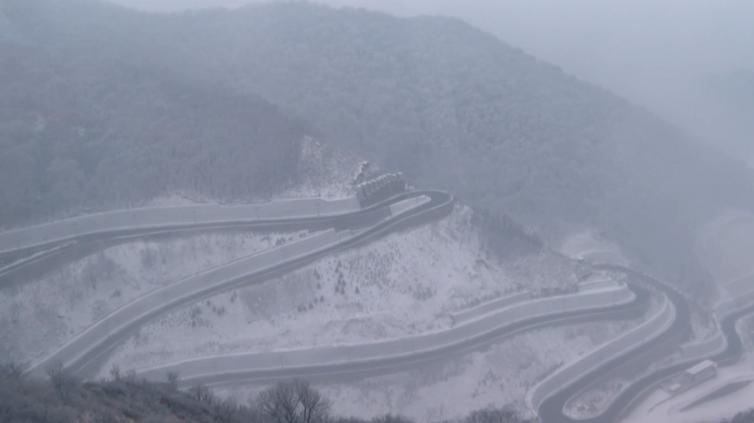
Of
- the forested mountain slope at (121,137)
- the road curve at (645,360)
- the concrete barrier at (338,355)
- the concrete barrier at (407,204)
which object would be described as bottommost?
the road curve at (645,360)

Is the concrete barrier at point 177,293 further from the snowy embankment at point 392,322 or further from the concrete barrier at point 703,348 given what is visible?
the concrete barrier at point 703,348

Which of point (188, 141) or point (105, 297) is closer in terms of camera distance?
point (105, 297)

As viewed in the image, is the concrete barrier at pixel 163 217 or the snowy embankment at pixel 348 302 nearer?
the snowy embankment at pixel 348 302

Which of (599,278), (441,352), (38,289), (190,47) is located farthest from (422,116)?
(38,289)

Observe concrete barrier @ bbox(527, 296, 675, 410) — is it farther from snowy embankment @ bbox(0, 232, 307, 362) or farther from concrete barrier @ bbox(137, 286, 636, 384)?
snowy embankment @ bbox(0, 232, 307, 362)

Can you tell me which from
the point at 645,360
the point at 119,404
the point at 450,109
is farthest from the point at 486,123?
the point at 119,404

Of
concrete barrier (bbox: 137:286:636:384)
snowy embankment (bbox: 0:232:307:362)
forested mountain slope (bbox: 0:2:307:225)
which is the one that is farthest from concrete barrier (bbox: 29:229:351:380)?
forested mountain slope (bbox: 0:2:307:225)

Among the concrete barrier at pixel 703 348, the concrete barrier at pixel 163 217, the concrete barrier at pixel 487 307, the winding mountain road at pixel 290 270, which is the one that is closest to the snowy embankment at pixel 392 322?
the concrete barrier at pixel 487 307

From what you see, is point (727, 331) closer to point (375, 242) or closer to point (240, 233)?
point (375, 242)
